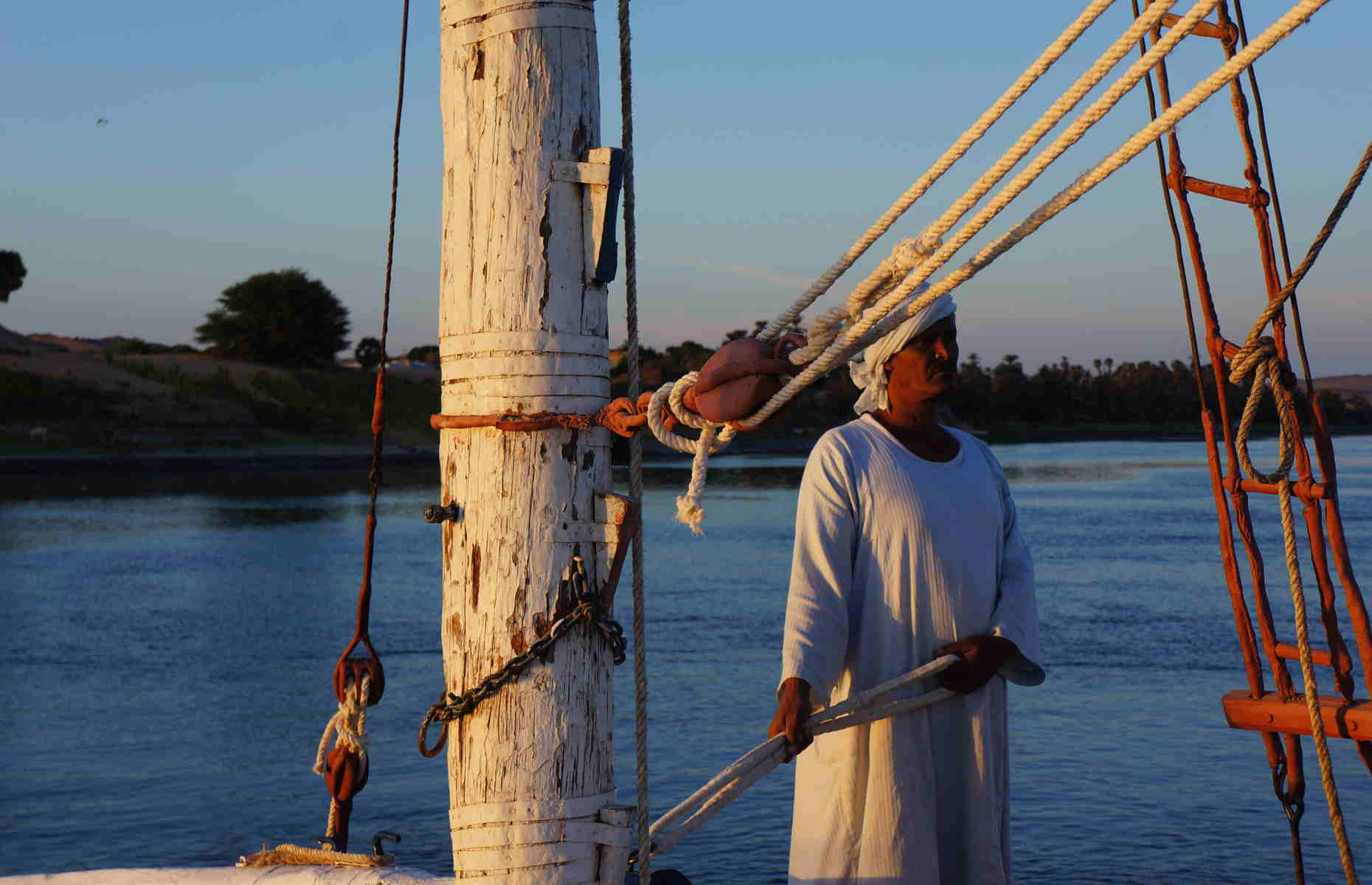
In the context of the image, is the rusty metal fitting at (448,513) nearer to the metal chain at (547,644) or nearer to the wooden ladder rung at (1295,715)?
the metal chain at (547,644)

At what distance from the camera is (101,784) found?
336 inches

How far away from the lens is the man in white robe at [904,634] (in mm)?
2934

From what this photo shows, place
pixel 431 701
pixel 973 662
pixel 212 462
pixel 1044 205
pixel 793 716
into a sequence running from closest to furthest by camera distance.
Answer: pixel 1044 205, pixel 793 716, pixel 973 662, pixel 431 701, pixel 212 462

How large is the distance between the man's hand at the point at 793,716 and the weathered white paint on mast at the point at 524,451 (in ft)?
1.38

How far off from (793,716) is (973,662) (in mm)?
424

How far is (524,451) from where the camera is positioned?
251 centimetres

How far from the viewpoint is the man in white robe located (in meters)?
Answer: 2.93

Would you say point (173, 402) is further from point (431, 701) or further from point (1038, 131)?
point (1038, 131)

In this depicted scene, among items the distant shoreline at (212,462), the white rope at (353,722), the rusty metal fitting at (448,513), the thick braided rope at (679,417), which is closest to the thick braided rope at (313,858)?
the white rope at (353,722)

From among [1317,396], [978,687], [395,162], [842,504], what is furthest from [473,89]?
[1317,396]

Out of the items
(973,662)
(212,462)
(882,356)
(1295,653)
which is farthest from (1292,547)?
(212,462)

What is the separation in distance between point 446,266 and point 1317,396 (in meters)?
2.19

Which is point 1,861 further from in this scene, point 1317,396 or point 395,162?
point 1317,396

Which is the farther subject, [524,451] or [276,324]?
[276,324]
